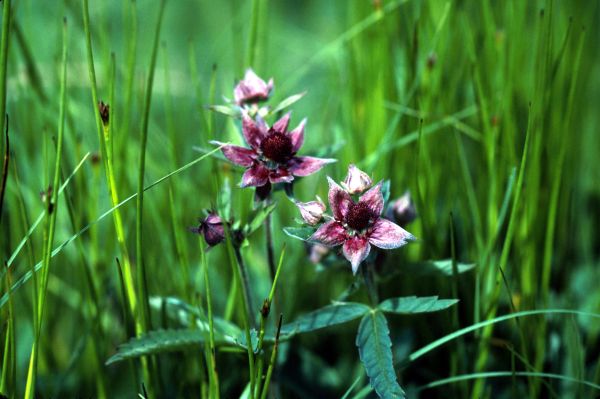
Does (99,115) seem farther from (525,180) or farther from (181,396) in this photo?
(525,180)

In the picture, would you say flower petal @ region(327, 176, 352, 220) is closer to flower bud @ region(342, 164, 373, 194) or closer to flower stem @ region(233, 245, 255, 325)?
flower bud @ region(342, 164, 373, 194)

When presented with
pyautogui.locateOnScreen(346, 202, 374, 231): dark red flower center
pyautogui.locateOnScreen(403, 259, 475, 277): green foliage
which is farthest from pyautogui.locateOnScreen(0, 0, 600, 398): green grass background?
pyautogui.locateOnScreen(346, 202, 374, 231): dark red flower center

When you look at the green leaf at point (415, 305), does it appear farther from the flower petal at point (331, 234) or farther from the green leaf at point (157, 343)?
the green leaf at point (157, 343)

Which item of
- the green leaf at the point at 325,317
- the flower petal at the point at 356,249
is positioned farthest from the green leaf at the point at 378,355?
the flower petal at the point at 356,249

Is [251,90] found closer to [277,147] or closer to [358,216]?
[277,147]

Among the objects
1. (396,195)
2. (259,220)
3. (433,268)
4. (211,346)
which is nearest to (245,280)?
(259,220)

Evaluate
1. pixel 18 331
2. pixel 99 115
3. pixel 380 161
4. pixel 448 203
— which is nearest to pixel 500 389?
pixel 448 203
